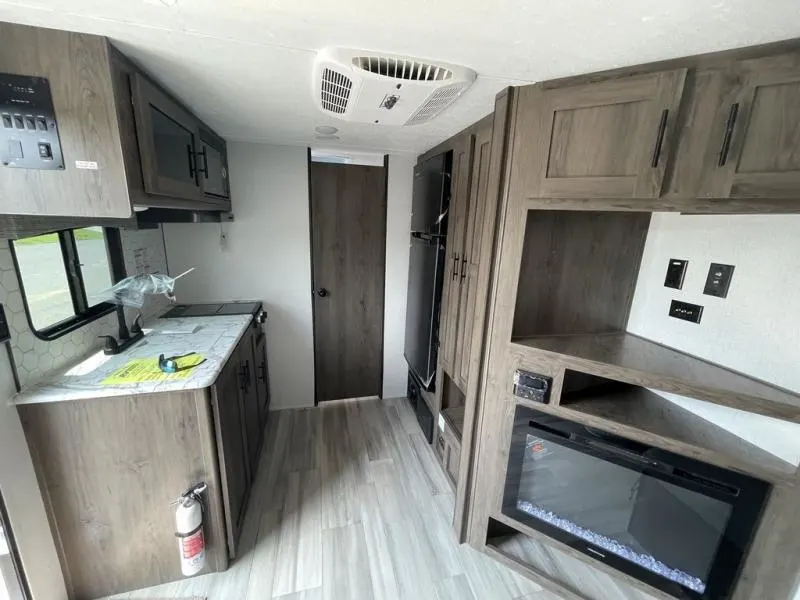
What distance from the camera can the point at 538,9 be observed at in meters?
0.76

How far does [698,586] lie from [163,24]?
2.61 meters

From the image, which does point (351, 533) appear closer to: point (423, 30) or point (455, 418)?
point (455, 418)

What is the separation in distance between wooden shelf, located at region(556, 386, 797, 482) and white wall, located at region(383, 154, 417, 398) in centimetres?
176

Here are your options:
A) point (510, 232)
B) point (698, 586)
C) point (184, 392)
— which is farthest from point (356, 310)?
point (698, 586)

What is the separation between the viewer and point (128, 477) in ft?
4.35

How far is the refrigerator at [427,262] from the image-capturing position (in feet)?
6.81

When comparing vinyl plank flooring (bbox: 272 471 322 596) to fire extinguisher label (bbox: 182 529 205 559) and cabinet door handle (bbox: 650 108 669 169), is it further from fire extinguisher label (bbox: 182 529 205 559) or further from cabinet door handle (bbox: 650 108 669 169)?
cabinet door handle (bbox: 650 108 669 169)

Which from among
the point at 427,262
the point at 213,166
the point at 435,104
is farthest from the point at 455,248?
the point at 213,166

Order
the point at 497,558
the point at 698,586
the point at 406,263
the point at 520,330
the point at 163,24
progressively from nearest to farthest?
the point at 163,24 → the point at 698,586 → the point at 520,330 → the point at 497,558 → the point at 406,263

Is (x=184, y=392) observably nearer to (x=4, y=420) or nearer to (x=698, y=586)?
(x=4, y=420)

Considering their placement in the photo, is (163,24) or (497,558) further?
(497,558)

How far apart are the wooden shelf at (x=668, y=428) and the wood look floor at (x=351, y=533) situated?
96 centimetres

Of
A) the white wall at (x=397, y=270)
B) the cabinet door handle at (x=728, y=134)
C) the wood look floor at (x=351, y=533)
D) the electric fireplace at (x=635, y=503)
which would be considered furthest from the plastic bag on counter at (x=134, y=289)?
the cabinet door handle at (x=728, y=134)

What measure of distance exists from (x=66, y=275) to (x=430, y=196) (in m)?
2.03
